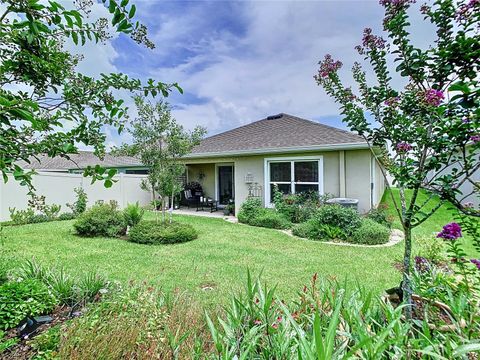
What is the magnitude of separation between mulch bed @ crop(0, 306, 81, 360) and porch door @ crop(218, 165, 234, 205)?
12939 mm

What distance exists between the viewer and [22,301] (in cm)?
300

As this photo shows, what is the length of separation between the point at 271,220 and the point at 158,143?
5270mm

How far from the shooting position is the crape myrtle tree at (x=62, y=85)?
5.17 ft

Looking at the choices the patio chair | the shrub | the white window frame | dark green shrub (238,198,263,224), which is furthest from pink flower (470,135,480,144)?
the patio chair

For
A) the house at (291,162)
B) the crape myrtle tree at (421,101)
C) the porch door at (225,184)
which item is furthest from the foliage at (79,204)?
the crape myrtle tree at (421,101)

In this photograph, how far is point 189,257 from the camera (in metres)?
6.85

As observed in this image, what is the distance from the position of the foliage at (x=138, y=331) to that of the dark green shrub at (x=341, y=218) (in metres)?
6.93

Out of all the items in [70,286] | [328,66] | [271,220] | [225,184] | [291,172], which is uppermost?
[328,66]

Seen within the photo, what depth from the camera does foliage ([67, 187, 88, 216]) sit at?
44.1ft

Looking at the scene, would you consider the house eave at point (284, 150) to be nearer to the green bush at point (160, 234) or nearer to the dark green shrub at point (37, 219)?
the green bush at point (160, 234)

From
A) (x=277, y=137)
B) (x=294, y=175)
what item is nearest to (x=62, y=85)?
(x=294, y=175)

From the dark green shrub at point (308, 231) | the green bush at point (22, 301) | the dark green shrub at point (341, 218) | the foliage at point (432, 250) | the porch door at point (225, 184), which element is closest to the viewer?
the green bush at point (22, 301)

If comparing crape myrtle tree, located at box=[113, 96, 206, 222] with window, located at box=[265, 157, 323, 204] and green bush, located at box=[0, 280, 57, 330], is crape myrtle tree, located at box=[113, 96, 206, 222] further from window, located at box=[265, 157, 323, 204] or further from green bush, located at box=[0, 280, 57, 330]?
green bush, located at box=[0, 280, 57, 330]

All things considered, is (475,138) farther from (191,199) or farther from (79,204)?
(79,204)
